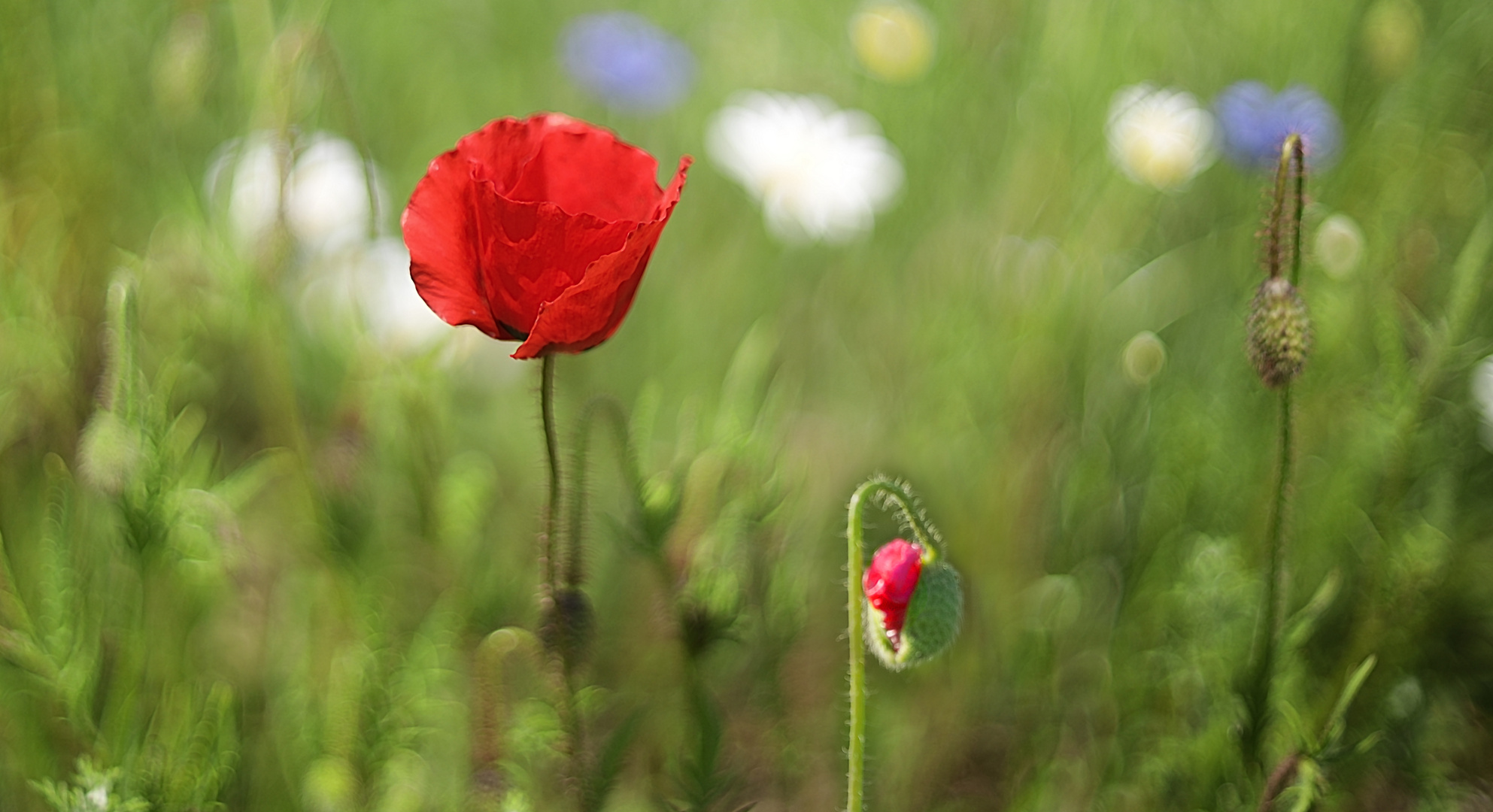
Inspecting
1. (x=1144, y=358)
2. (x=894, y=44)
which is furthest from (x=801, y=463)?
(x=894, y=44)

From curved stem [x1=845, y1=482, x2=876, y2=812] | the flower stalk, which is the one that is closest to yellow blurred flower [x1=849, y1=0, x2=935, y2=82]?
the flower stalk

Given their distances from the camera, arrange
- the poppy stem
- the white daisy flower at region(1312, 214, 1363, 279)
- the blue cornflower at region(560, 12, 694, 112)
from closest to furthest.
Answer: the poppy stem
the white daisy flower at region(1312, 214, 1363, 279)
the blue cornflower at region(560, 12, 694, 112)

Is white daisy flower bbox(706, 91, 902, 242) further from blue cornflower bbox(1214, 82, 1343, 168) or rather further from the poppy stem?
the poppy stem

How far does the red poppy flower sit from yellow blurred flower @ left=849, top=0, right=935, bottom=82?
1.77 meters

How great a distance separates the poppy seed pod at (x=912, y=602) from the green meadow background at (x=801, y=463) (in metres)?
0.28

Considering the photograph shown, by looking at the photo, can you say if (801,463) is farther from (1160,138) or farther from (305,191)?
(305,191)

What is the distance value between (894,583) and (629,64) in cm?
179

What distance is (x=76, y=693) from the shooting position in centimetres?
133

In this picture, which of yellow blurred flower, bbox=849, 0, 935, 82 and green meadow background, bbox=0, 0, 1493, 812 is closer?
green meadow background, bbox=0, 0, 1493, 812

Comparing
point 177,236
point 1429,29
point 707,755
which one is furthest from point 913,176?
point 707,755

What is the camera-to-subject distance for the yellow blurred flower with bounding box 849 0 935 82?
8.88 feet

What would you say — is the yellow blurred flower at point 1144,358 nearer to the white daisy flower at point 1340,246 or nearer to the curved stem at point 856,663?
the white daisy flower at point 1340,246

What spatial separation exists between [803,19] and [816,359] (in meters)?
1.13

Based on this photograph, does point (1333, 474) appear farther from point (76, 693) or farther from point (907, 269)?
point (76, 693)
